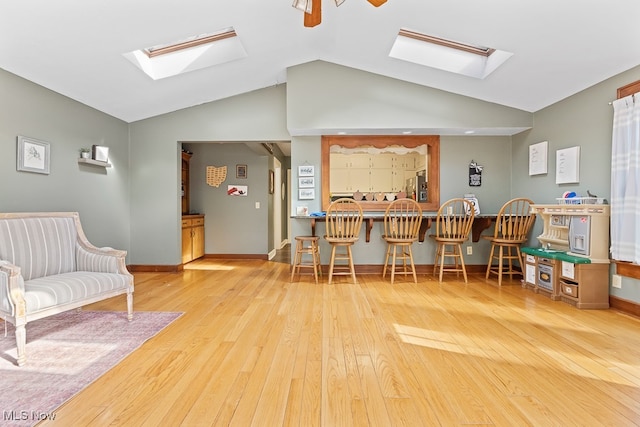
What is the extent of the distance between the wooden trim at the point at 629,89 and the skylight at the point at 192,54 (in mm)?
3694

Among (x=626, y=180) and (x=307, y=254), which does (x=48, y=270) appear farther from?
(x=626, y=180)

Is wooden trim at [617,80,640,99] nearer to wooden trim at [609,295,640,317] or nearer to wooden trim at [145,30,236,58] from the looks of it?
wooden trim at [609,295,640,317]

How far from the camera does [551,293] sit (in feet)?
11.3

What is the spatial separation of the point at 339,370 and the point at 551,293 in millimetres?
2733

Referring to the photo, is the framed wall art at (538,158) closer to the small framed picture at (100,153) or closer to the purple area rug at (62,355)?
the purple area rug at (62,355)

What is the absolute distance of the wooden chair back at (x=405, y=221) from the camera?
4.18 metres

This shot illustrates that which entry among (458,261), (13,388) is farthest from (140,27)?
(458,261)

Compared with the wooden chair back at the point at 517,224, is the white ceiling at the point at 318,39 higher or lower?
higher

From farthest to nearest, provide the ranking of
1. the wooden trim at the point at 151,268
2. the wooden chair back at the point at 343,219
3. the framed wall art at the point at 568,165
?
the wooden trim at the point at 151,268, the wooden chair back at the point at 343,219, the framed wall art at the point at 568,165

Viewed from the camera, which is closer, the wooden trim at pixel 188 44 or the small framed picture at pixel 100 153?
the wooden trim at pixel 188 44

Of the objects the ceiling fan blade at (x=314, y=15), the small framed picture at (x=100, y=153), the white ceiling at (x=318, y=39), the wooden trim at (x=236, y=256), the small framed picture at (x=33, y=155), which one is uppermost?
the white ceiling at (x=318, y=39)

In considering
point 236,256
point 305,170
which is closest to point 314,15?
point 305,170

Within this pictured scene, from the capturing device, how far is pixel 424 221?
4523 mm

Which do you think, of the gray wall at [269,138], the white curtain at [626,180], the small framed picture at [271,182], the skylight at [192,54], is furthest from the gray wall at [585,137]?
the small framed picture at [271,182]
